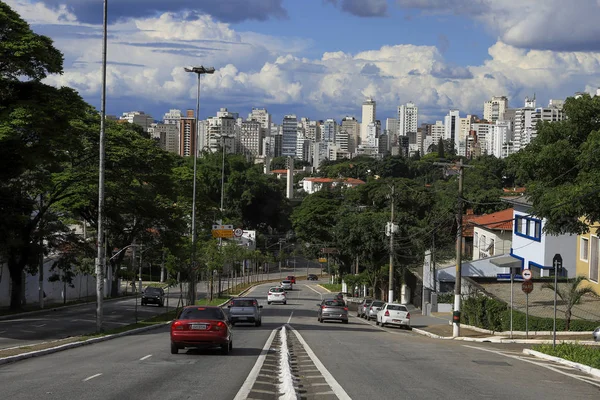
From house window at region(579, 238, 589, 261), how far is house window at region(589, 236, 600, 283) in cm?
126

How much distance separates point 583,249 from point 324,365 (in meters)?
31.0

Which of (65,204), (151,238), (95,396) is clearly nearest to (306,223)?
(151,238)

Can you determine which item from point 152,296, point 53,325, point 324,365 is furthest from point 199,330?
point 152,296

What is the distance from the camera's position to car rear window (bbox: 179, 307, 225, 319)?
72.6 ft

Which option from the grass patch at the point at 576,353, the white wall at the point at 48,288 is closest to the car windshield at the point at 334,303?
the grass patch at the point at 576,353

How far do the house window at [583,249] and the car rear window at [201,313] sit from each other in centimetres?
2976

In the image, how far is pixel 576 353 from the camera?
2420 centimetres

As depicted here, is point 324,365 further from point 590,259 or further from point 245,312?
point 590,259

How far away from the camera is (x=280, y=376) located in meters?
16.9

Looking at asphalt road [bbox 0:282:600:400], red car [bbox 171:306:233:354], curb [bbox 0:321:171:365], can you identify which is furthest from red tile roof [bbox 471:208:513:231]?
red car [bbox 171:306:233:354]

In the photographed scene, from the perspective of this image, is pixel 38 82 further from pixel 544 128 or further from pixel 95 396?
pixel 95 396

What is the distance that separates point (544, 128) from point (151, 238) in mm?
38265

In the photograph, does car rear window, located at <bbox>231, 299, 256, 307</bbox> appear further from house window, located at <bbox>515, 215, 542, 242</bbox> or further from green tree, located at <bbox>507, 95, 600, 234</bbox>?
house window, located at <bbox>515, 215, 542, 242</bbox>

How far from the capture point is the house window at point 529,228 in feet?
173
